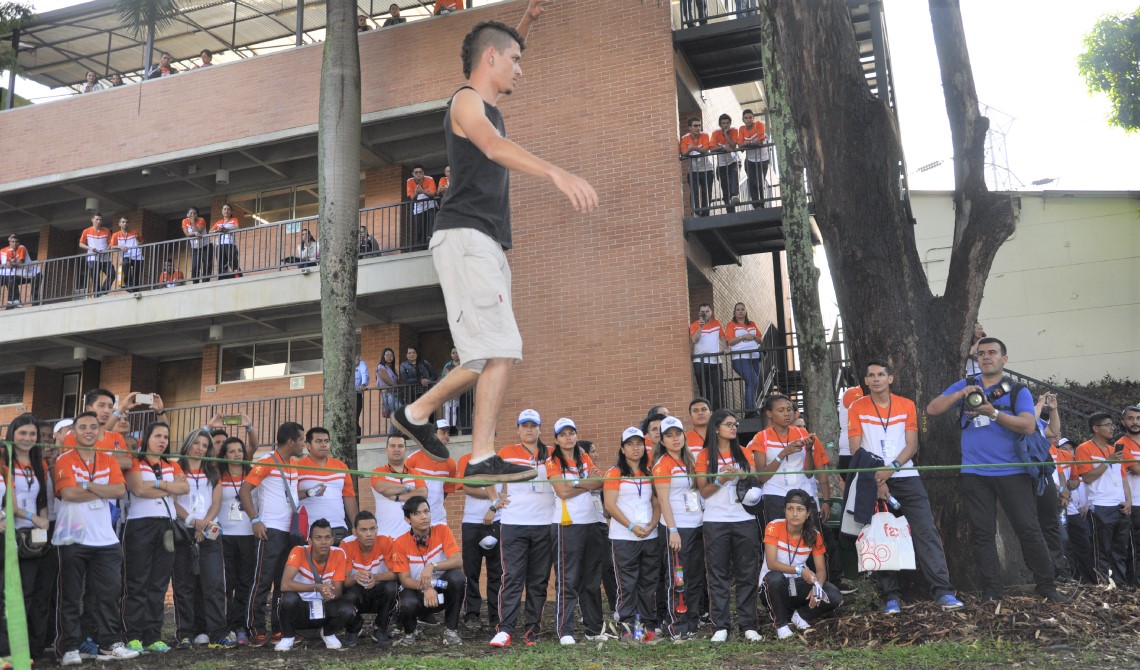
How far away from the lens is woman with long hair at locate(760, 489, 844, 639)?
8.03m

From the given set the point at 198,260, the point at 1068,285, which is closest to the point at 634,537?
the point at 198,260

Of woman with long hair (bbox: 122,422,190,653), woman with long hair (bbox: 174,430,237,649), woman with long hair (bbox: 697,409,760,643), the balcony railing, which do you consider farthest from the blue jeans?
woman with long hair (bbox: 122,422,190,653)

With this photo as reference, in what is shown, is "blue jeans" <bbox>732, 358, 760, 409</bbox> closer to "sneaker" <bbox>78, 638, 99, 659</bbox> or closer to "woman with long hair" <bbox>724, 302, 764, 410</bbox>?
"woman with long hair" <bbox>724, 302, 764, 410</bbox>

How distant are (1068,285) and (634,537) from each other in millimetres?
17551

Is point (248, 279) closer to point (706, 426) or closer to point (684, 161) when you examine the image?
point (684, 161)

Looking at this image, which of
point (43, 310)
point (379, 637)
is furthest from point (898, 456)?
point (43, 310)

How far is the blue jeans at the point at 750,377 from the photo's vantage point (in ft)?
49.6

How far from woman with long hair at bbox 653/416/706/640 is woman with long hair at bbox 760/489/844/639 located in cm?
66

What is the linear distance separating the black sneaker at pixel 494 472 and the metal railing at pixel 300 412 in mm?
11195

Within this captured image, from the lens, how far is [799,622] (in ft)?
26.6

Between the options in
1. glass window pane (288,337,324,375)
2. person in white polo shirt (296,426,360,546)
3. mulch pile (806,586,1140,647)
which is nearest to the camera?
mulch pile (806,586,1140,647)

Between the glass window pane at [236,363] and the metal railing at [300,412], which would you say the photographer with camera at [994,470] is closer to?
the metal railing at [300,412]

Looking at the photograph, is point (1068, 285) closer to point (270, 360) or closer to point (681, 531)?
point (270, 360)

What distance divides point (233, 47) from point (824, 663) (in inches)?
773
